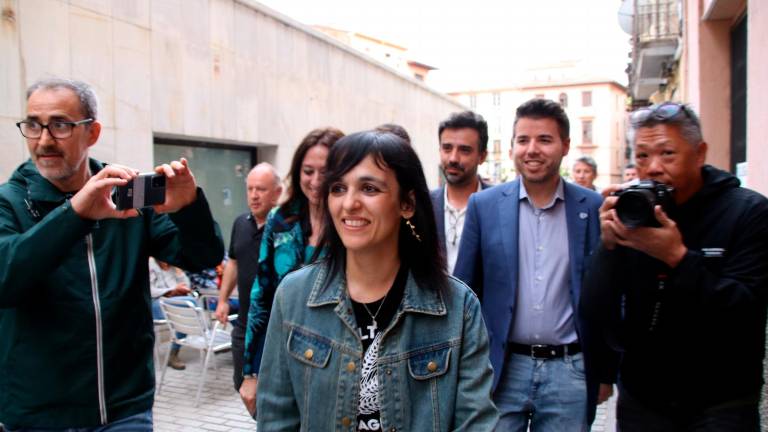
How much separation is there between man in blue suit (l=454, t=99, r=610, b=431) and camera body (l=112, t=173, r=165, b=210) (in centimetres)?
159

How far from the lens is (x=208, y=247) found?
279 centimetres

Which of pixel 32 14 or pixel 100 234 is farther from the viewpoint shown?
pixel 32 14

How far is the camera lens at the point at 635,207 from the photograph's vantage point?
8.04 feet

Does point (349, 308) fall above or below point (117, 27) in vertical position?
below

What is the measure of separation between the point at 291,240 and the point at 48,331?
1.34m

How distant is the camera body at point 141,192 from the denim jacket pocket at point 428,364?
1148 millimetres

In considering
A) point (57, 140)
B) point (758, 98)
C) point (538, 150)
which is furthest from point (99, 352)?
point (758, 98)

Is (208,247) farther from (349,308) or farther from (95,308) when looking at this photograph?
(349,308)

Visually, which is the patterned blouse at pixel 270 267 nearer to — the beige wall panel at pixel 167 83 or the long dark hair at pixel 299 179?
the long dark hair at pixel 299 179

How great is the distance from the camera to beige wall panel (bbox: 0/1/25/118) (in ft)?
22.4

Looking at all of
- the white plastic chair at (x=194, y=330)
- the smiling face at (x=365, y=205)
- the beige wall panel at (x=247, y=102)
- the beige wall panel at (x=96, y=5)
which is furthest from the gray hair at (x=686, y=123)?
the beige wall panel at (x=247, y=102)

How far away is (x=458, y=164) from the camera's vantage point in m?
4.25

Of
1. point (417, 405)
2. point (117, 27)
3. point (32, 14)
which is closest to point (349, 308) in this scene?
point (417, 405)

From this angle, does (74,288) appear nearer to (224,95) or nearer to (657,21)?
(224,95)
